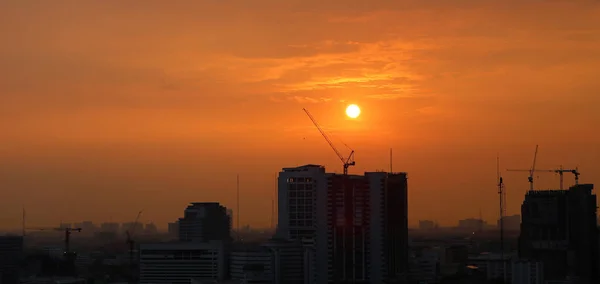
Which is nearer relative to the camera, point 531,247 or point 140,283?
point 140,283

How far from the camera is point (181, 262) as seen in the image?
8625cm

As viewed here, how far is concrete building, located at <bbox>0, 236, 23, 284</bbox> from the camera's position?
4294 inches

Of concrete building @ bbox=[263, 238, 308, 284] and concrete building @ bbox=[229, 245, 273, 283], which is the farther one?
concrete building @ bbox=[263, 238, 308, 284]

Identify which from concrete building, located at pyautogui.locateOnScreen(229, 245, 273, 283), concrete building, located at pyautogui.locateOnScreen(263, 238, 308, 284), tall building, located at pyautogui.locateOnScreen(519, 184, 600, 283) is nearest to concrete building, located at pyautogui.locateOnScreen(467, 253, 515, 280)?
tall building, located at pyautogui.locateOnScreen(519, 184, 600, 283)

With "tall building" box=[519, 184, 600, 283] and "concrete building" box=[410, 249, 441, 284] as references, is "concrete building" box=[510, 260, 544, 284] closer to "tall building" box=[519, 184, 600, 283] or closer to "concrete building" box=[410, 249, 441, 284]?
"concrete building" box=[410, 249, 441, 284]

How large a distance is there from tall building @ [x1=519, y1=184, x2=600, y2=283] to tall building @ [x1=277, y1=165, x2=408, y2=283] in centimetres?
2077

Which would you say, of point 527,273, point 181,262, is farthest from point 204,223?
point 527,273

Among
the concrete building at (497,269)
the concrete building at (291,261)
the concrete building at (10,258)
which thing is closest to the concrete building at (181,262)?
the concrete building at (291,261)

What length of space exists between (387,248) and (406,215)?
19.7 feet

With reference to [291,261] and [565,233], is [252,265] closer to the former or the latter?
[291,261]

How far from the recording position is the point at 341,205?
279 ft

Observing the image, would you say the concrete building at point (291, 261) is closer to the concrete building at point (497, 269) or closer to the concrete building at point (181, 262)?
the concrete building at point (181, 262)

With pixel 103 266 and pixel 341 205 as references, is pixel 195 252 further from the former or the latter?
pixel 103 266

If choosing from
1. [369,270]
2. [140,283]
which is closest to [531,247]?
[369,270]
